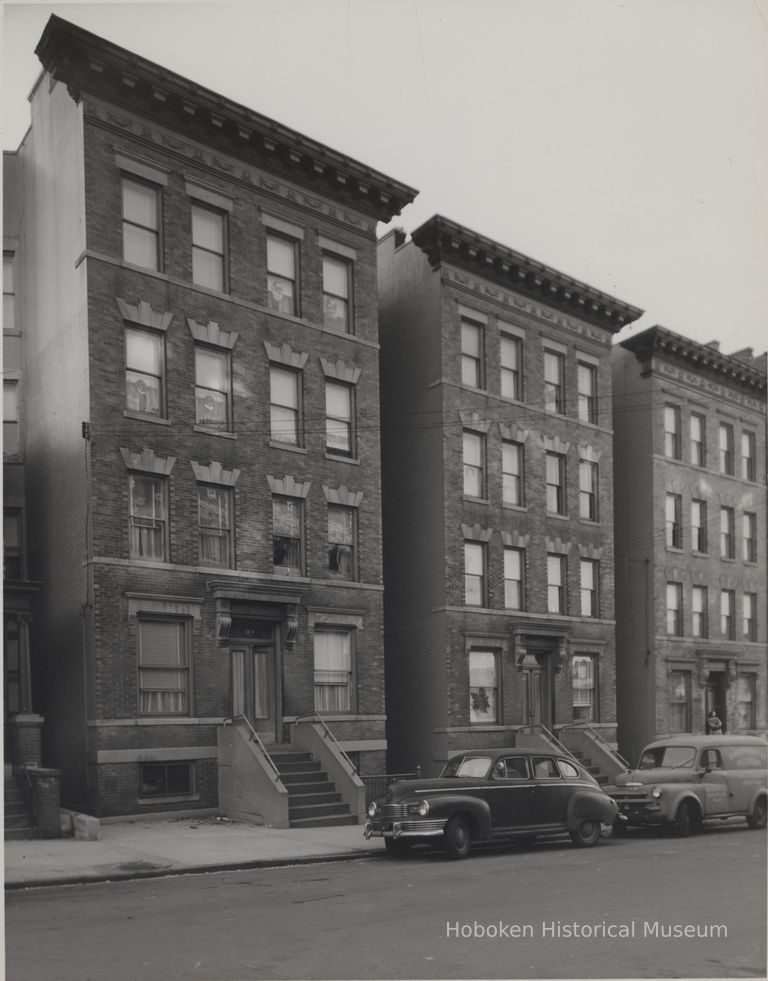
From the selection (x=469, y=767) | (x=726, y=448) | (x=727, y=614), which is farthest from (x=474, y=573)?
(x=726, y=448)

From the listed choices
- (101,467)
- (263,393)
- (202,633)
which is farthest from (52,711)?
(263,393)

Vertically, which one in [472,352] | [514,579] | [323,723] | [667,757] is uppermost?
[472,352]

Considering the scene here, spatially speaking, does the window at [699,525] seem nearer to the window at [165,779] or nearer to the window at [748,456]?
the window at [748,456]

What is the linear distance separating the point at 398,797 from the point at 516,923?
595 centimetres

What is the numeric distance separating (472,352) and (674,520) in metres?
10.4

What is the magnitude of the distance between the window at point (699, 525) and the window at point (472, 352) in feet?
34.9

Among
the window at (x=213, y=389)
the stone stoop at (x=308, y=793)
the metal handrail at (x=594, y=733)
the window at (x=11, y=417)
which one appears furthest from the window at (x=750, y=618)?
the window at (x=11, y=417)

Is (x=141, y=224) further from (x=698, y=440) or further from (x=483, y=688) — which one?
(x=698, y=440)

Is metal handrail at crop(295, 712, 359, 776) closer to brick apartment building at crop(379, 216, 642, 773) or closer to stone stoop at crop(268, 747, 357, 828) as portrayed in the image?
stone stoop at crop(268, 747, 357, 828)

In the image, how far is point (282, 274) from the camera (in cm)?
2553

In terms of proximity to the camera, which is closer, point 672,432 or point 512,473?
point 512,473

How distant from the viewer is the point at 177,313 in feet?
75.7

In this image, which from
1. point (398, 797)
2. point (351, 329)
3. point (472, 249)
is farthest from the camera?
point (472, 249)

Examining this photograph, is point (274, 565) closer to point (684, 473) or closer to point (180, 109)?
point (180, 109)
